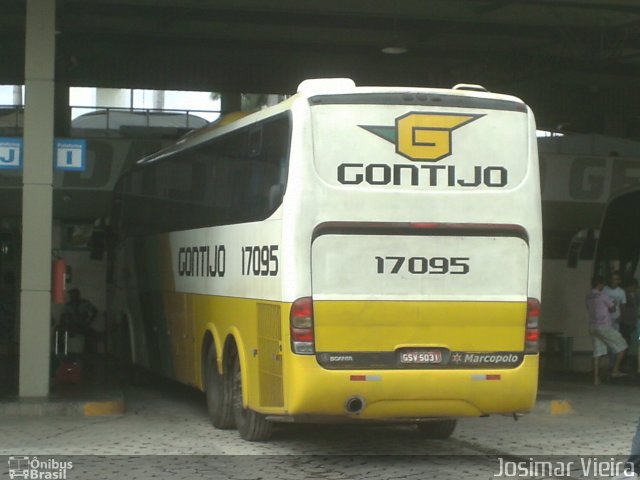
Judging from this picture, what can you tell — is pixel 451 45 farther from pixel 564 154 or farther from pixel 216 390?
pixel 216 390

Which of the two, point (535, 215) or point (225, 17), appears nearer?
point (535, 215)

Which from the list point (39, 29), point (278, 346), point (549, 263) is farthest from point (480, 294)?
point (549, 263)

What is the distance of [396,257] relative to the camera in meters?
10.7

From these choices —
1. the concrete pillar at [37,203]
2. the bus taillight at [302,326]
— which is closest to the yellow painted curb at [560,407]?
the bus taillight at [302,326]

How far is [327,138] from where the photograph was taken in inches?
419

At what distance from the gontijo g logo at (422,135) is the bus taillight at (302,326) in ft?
5.38

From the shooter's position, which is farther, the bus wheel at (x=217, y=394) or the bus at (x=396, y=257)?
the bus wheel at (x=217, y=394)

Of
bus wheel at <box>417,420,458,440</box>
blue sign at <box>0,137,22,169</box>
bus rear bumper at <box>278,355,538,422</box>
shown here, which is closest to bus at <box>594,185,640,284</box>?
bus wheel at <box>417,420,458,440</box>

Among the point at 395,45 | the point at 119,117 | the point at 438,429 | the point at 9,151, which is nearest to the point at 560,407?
the point at 438,429

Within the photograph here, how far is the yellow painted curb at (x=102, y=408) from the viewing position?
14.2m

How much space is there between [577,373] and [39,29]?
489 inches

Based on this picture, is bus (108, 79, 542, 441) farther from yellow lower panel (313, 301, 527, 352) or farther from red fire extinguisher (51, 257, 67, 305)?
red fire extinguisher (51, 257, 67, 305)

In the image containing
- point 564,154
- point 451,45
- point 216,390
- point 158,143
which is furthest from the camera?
point 564,154

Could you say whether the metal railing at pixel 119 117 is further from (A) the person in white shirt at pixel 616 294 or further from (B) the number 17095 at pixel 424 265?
(B) the number 17095 at pixel 424 265
